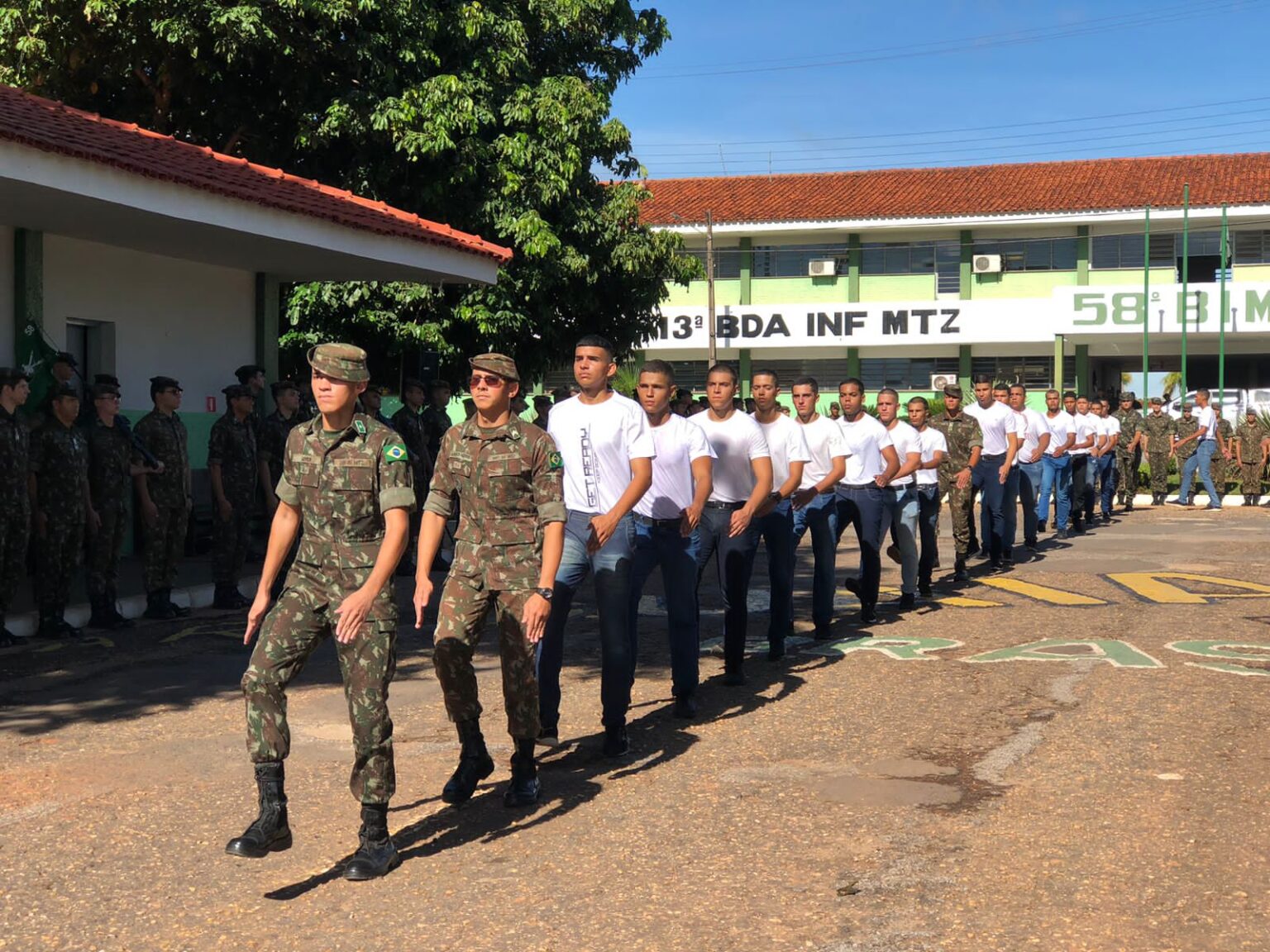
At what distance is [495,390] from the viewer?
6164 mm

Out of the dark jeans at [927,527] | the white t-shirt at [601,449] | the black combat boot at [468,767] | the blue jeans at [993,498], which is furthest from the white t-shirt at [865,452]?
the black combat boot at [468,767]

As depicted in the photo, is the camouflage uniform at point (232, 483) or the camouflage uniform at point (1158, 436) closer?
the camouflage uniform at point (232, 483)

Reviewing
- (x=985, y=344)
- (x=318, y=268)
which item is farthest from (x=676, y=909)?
(x=985, y=344)

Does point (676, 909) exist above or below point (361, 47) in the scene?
below

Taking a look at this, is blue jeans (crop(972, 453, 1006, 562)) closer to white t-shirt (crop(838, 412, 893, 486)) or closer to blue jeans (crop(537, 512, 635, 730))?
white t-shirt (crop(838, 412, 893, 486))

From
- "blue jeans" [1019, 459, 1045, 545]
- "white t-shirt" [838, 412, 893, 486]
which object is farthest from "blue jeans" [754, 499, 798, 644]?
"blue jeans" [1019, 459, 1045, 545]

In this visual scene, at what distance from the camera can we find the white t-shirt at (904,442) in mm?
12016

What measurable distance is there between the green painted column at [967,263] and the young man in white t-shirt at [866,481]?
31.3m

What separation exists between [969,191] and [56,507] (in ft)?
118

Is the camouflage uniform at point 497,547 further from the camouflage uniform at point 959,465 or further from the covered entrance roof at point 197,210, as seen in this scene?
the camouflage uniform at point 959,465

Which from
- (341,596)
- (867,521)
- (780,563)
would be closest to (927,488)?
(867,521)

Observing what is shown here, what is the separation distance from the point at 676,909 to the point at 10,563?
6968mm

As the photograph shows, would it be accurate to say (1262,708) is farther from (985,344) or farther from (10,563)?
(985,344)

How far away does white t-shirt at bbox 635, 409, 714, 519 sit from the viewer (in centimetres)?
779
